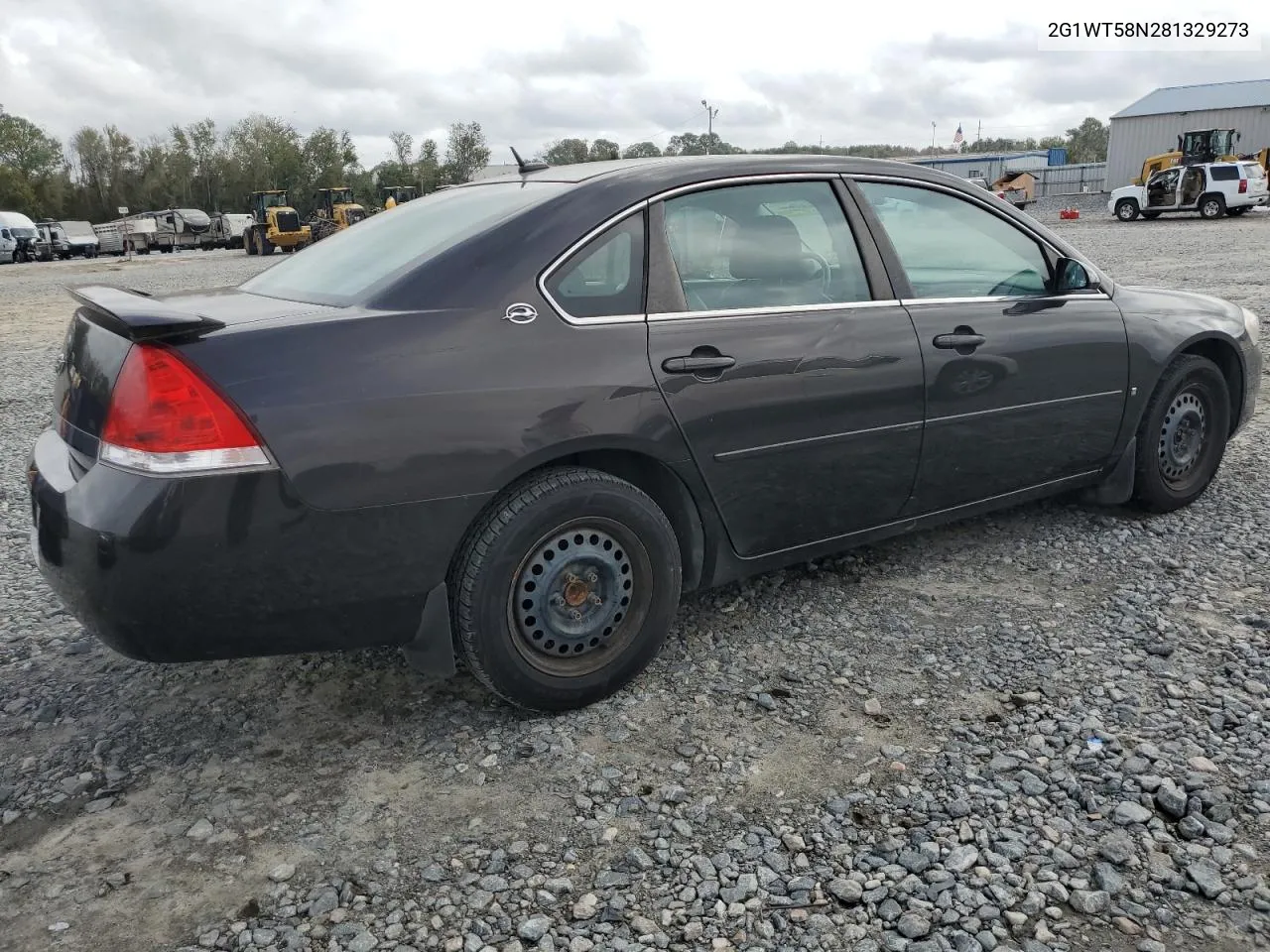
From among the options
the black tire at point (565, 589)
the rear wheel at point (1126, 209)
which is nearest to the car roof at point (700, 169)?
the black tire at point (565, 589)

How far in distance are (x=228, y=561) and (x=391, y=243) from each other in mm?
1253

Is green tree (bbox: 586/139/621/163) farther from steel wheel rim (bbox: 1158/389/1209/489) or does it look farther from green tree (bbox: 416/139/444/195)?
green tree (bbox: 416/139/444/195)

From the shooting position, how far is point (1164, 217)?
108ft

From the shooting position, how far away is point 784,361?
3.21 meters

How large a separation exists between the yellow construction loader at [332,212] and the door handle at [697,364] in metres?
33.6

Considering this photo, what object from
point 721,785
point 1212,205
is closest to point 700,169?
point 721,785

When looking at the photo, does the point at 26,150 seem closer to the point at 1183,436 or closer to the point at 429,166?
the point at 429,166

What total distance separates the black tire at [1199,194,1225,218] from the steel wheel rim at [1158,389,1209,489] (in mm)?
30220

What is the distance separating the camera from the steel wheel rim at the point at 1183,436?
14.8 ft

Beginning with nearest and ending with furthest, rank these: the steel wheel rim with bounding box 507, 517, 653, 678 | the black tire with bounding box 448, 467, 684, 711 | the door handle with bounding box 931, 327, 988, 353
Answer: the black tire with bounding box 448, 467, 684, 711, the steel wheel rim with bounding box 507, 517, 653, 678, the door handle with bounding box 931, 327, 988, 353

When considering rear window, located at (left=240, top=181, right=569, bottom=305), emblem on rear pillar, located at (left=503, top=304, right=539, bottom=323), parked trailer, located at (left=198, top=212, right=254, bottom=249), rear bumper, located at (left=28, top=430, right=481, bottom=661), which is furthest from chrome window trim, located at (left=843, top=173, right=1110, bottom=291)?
parked trailer, located at (left=198, top=212, right=254, bottom=249)

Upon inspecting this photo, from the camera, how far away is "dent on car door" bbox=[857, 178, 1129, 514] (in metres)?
3.63

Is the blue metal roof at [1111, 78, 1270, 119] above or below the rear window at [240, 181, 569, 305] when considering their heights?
above

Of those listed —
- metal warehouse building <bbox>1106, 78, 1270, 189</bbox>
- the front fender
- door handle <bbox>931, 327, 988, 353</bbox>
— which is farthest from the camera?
metal warehouse building <bbox>1106, 78, 1270, 189</bbox>
